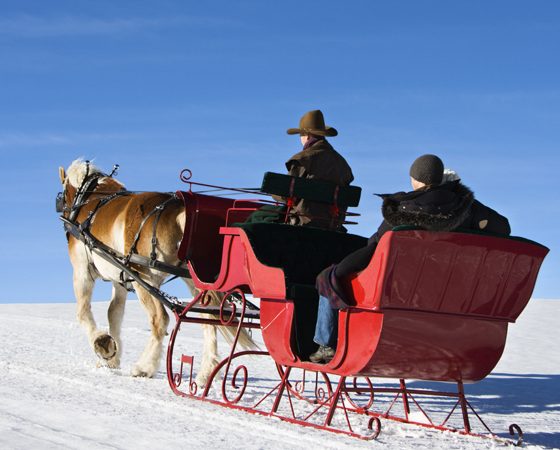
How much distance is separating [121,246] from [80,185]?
5.50ft

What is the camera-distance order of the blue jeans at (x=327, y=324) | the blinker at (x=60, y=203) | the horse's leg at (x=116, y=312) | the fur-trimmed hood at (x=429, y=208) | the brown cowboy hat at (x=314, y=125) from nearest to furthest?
the fur-trimmed hood at (x=429, y=208), the blue jeans at (x=327, y=324), the brown cowboy hat at (x=314, y=125), the horse's leg at (x=116, y=312), the blinker at (x=60, y=203)

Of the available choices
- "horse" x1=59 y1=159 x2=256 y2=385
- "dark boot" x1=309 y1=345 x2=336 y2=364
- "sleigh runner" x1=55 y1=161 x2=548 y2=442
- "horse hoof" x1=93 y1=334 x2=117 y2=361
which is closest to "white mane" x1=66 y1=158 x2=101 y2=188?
"horse" x1=59 y1=159 x2=256 y2=385

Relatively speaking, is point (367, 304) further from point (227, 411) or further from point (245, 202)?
point (245, 202)

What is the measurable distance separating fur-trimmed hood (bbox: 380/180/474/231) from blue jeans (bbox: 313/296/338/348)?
83 cm

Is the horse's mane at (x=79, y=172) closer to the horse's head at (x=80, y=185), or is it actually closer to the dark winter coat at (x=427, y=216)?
the horse's head at (x=80, y=185)

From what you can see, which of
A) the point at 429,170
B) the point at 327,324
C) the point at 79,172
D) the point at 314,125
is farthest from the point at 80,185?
the point at 429,170

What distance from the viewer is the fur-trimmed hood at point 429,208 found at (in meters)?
5.25

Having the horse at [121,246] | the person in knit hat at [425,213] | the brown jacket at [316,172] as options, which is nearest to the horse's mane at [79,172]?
the horse at [121,246]

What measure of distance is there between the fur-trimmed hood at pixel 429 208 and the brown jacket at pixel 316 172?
1.38m

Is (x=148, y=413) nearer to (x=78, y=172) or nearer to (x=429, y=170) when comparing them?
(x=429, y=170)

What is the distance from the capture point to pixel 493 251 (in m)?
5.46

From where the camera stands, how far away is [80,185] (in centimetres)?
1020

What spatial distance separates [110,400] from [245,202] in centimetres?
251

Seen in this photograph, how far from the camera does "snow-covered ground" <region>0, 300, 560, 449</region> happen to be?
5.12 metres
